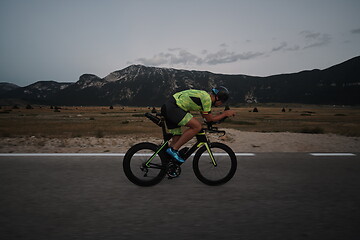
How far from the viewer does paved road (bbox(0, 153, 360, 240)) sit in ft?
8.90

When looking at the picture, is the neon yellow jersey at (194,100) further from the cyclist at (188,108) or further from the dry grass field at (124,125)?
the dry grass field at (124,125)

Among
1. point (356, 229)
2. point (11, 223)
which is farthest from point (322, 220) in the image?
point (11, 223)

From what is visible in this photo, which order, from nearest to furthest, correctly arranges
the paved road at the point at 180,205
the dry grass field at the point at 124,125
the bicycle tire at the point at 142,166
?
the paved road at the point at 180,205, the bicycle tire at the point at 142,166, the dry grass field at the point at 124,125

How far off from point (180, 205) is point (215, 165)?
1.19 meters

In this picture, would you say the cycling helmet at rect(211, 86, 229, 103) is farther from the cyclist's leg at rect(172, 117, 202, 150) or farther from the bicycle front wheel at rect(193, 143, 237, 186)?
the bicycle front wheel at rect(193, 143, 237, 186)

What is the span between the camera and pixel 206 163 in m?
4.39

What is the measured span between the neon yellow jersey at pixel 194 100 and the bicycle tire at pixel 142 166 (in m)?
0.81

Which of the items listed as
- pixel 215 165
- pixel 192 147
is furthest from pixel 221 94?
pixel 215 165

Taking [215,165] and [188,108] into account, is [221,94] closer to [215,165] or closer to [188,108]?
[188,108]

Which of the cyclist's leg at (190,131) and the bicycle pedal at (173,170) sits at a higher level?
the cyclist's leg at (190,131)

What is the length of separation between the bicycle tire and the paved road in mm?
146

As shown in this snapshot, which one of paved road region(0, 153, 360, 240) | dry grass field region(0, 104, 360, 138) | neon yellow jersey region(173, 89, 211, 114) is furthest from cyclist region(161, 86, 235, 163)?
dry grass field region(0, 104, 360, 138)

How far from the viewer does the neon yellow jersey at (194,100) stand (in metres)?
4.12

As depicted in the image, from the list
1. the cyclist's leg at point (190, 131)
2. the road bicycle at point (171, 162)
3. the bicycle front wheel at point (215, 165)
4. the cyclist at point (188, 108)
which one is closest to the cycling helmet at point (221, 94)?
the cyclist at point (188, 108)
